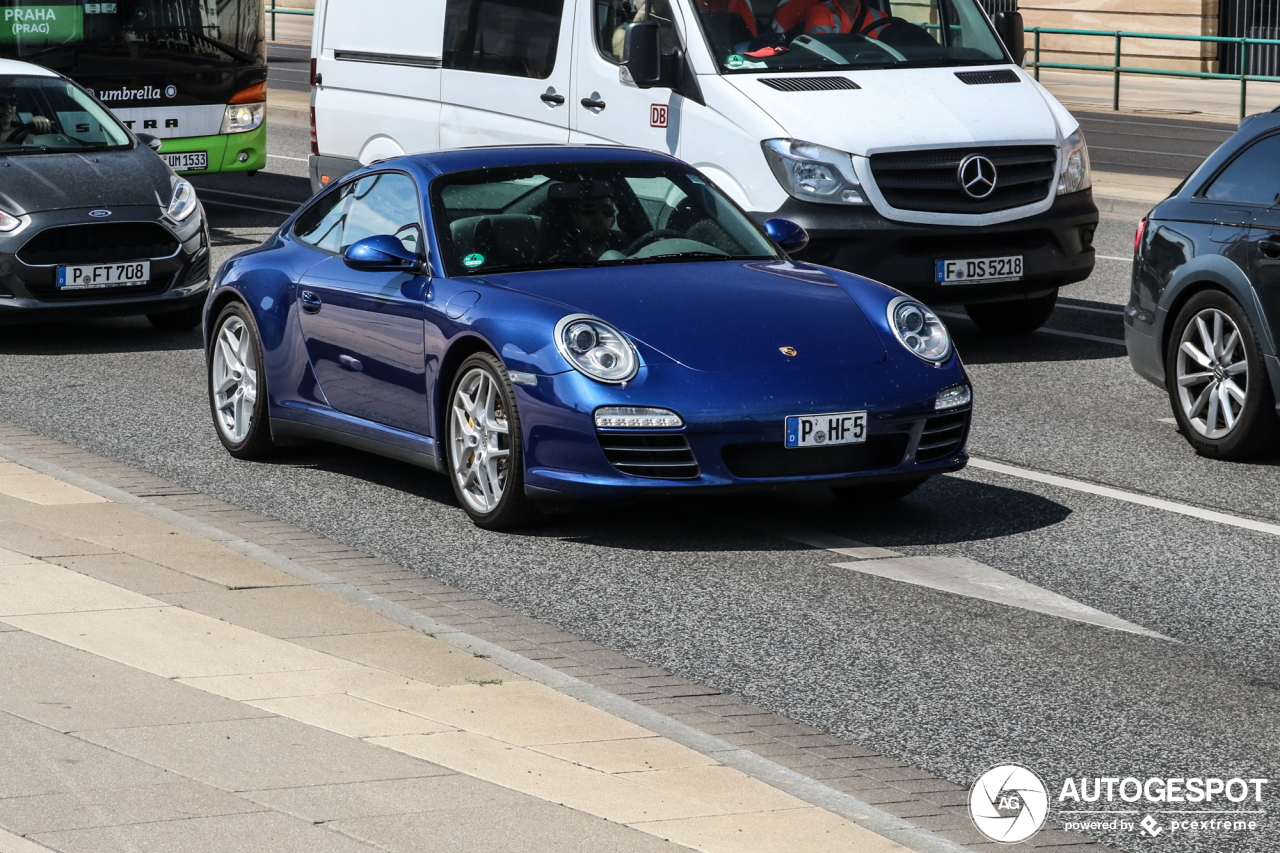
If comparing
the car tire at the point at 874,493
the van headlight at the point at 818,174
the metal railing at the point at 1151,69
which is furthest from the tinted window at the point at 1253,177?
the metal railing at the point at 1151,69

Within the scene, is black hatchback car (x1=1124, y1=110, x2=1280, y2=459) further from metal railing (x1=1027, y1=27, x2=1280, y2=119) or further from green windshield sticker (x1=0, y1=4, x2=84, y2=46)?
metal railing (x1=1027, y1=27, x2=1280, y2=119)

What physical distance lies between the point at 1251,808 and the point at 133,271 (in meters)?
8.96

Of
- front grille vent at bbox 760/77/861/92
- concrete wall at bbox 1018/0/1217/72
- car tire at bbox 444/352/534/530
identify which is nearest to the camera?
car tire at bbox 444/352/534/530

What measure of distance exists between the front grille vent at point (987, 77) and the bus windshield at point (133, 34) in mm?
8997

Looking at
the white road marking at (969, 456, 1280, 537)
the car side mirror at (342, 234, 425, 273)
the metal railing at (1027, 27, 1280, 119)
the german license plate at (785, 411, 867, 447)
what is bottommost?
the white road marking at (969, 456, 1280, 537)

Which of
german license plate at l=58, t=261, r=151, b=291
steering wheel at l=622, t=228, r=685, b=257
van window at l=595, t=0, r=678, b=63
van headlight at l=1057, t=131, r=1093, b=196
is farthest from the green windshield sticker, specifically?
steering wheel at l=622, t=228, r=685, b=257

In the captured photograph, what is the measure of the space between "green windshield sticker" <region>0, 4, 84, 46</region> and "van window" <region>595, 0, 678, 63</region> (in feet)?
24.4

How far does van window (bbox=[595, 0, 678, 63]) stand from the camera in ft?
39.0

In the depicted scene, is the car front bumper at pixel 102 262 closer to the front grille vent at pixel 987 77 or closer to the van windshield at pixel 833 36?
the van windshield at pixel 833 36

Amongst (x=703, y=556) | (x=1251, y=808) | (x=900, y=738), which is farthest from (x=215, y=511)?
(x=1251, y=808)

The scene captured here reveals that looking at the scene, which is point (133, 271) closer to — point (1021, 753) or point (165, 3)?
point (165, 3)

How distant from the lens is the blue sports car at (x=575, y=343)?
7.20 meters

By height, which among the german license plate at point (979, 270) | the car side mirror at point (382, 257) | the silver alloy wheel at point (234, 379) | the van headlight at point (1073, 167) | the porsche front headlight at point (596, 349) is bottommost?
the silver alloy wheel at point (234, 379)

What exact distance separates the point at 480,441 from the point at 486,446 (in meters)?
0.05
